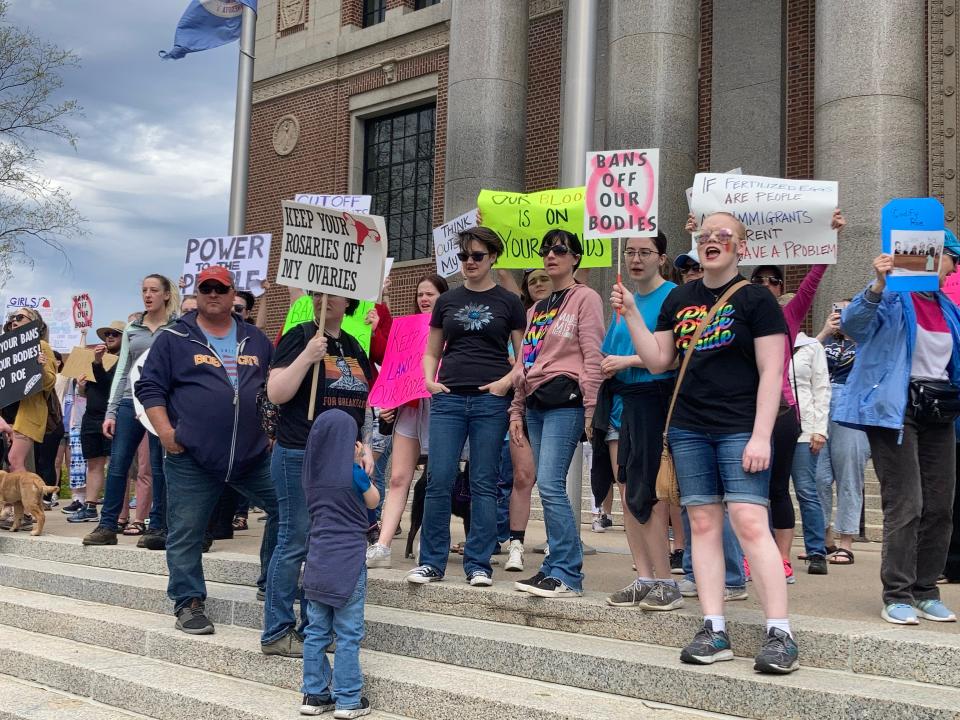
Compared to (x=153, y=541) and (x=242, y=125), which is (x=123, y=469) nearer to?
(x=153, y=541)

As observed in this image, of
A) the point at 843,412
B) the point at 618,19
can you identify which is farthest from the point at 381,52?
the point at 843,412

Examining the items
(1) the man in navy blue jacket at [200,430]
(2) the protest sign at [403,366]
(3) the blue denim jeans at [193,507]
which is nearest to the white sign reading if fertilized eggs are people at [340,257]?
(1) the man in navy blue jacket at [200,430]

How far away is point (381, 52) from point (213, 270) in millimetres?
16146

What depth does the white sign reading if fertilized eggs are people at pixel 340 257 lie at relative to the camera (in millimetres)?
5715

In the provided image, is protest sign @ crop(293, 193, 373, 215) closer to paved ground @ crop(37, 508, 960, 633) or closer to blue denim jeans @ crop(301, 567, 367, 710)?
paved ground @ crop(37, 508, 960, 633)

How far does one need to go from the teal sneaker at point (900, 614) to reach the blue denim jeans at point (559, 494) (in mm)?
1596

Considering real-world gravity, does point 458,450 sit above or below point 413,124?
below

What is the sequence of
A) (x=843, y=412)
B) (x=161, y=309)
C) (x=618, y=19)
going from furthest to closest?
(x=618, y=19), (x=161, y=309), (x=843, y=412)

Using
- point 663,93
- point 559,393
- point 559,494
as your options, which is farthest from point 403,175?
point 559,494

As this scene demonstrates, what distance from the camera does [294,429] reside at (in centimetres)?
546

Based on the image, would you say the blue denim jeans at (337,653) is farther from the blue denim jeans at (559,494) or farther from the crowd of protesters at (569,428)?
the blue denim jeans at (559,494)

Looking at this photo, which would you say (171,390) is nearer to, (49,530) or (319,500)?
(319,500)

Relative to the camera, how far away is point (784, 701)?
4129 millimetres

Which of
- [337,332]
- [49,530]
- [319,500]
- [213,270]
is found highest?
[213,270]
